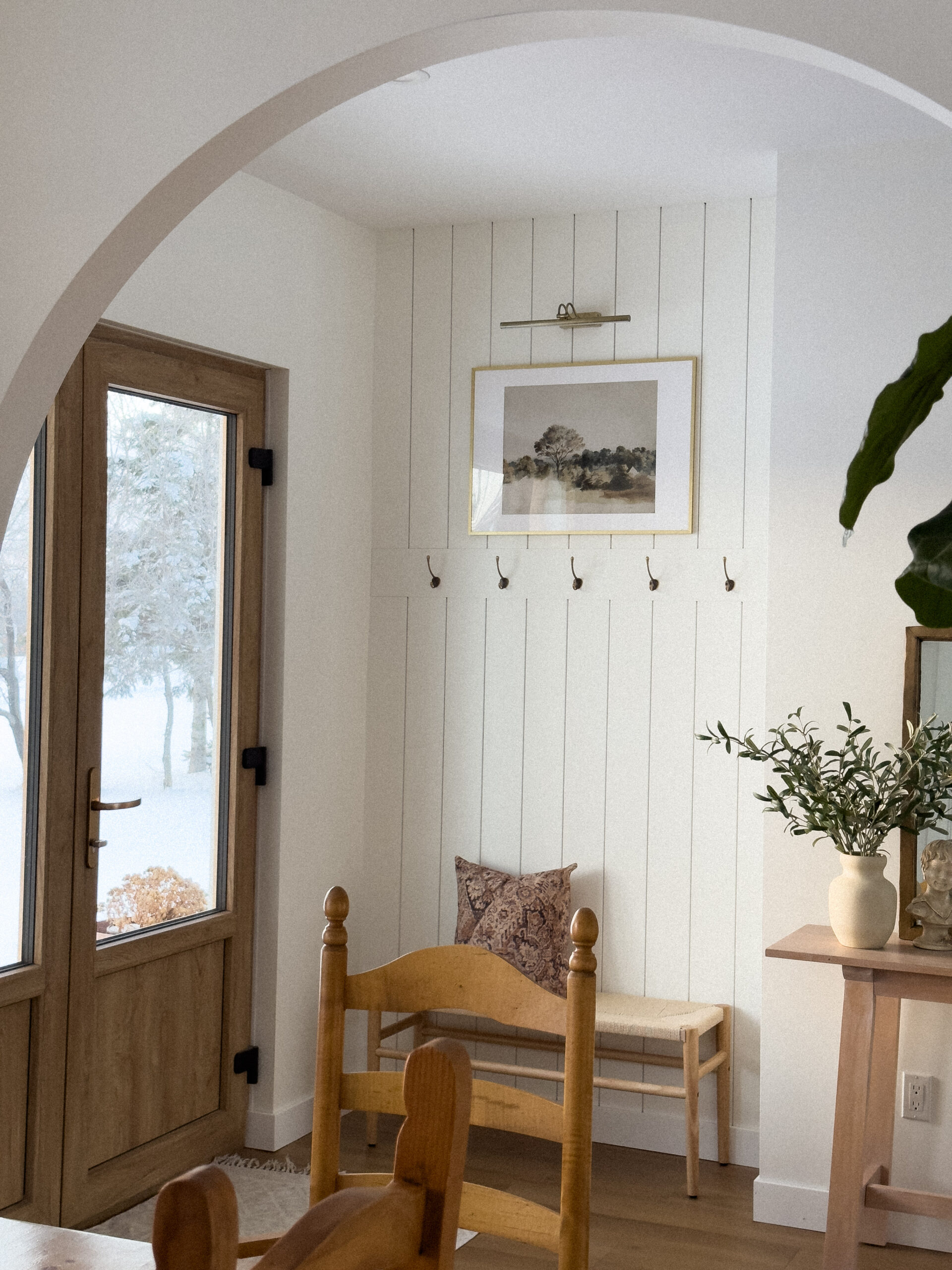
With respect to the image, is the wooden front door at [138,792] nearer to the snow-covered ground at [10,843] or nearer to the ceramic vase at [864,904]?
the snow-covered ground at [10,843]

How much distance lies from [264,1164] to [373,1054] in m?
0.44

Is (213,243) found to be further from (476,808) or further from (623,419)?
(476,808)

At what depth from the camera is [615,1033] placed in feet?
12.9

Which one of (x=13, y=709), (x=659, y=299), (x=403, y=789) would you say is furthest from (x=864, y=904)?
(x=13, y=709)

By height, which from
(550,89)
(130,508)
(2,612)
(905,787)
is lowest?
(905,787)

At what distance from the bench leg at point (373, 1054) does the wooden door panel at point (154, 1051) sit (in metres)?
0.45

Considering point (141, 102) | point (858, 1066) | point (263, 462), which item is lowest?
point (858, 1066)

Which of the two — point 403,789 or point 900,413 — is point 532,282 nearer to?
point 403,789

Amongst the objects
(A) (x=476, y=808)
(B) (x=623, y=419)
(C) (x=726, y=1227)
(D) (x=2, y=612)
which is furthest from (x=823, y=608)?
(D) (x=2, y=612)

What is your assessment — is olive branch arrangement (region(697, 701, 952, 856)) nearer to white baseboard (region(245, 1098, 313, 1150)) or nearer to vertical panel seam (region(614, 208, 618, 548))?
vertical panel seam (region(614, 208, 618, 548))

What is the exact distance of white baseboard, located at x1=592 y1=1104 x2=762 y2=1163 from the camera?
386cm

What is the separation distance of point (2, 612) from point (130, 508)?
20.7 inches

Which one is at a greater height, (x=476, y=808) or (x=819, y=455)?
(x=819, y=455)

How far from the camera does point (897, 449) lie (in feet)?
3.44
